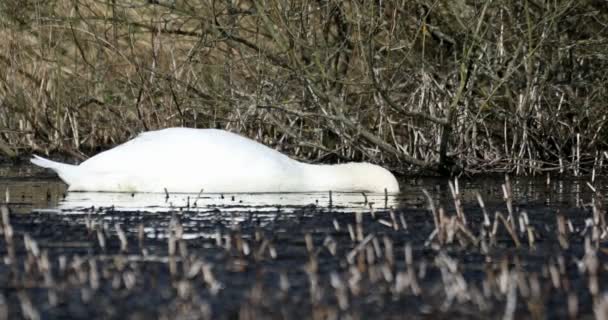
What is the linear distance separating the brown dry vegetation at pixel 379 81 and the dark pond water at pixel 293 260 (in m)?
2.26

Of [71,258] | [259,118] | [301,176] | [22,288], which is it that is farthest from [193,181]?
[22,288]

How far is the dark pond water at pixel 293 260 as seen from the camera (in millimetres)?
5004

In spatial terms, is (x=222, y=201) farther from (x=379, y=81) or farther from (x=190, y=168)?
(x=379, y=81)

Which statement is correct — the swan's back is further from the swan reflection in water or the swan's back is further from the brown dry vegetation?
the brown dry vegetation

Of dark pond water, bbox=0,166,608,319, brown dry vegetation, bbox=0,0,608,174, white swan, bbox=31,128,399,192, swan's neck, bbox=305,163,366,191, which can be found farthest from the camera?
brown dry vegetation, bbox=0,0,608,174

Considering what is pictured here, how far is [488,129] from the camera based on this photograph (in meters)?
11.9

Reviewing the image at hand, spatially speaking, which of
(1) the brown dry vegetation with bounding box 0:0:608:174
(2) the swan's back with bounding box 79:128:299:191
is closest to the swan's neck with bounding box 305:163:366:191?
(2) the swan's back with bounding box 79:128:299:191

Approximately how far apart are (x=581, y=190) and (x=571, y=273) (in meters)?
4.30

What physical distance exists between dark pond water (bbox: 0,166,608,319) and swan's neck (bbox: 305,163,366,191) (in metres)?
0.84

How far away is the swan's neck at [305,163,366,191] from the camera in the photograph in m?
9.89

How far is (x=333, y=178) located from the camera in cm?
997

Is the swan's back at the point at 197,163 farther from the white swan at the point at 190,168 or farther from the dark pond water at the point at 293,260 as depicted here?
the dark pond water at the point at 293,260

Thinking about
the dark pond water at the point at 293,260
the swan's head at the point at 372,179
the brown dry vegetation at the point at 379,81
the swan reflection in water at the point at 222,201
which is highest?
the brown dry vegetation at the point at 379,81

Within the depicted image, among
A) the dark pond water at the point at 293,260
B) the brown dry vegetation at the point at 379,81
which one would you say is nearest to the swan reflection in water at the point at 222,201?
the dark pond water at the point at 293,260
